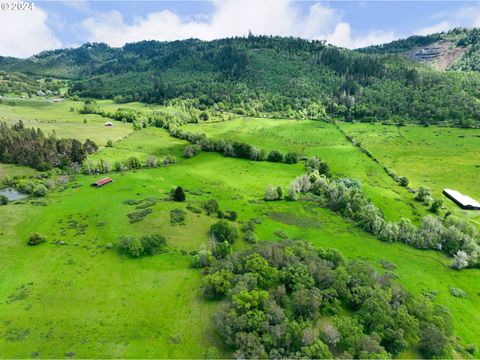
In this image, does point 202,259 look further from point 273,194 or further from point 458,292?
point 458,292

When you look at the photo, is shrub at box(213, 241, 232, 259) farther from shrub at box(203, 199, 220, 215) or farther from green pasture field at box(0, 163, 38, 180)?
green pasture field at box(0, 163, 38, 180)

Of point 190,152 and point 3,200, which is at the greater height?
point 190,152

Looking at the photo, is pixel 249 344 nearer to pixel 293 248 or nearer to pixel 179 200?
pixel 293 248

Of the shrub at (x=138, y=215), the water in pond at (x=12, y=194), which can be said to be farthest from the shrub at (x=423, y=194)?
the water in pond at (x=12, y=194)

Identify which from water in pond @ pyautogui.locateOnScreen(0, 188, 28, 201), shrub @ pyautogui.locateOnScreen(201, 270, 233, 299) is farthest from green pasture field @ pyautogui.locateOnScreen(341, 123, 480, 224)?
water in pond @ pyautogui.locateOnScreen(0, 188, 28, 201)

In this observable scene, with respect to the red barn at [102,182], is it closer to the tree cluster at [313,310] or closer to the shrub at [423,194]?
the tree cluster at [313,310]

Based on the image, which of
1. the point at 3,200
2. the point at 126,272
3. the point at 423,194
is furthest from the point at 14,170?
the point at 423,194
